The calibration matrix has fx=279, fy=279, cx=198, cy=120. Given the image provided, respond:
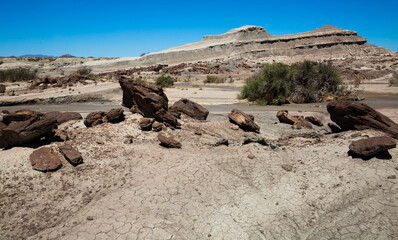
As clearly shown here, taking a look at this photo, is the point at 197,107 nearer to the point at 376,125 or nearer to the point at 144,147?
the point at 144,147

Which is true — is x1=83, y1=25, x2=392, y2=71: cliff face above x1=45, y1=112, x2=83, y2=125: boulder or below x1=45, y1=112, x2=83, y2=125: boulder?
above

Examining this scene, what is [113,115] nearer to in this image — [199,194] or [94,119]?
[94,119]

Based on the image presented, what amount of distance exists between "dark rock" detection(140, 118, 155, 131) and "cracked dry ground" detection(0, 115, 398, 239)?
949 millimetres

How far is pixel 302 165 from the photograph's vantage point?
572cm

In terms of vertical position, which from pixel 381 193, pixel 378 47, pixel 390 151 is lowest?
pixel 381 193

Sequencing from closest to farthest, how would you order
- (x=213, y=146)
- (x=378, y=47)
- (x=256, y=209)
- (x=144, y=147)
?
1. (x=256, y=209)
2. (x=144, y=147)
3. (x=213, y=146)
4. (x=378, y=47)

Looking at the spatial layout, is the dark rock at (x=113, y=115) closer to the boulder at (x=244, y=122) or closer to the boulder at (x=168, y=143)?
the boulder at (x=168, y=143)

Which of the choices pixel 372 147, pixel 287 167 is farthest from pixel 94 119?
pixel 372 147

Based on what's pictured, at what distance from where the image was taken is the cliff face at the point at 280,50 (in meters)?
53.1

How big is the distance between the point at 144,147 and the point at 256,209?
3.04 meters

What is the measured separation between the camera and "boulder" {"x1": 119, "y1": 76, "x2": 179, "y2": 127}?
8070 millimetres

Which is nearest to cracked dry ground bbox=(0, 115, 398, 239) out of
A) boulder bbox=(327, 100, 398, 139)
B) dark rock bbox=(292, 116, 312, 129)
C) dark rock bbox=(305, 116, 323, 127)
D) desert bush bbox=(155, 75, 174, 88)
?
boulder bbox=(327, 100, 398, 139)

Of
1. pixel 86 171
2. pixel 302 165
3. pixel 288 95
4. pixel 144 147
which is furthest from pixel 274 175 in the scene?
pixel 288 95

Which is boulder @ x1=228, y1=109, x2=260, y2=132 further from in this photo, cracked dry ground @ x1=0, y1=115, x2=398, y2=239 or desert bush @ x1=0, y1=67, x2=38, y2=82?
desert bush @ x1=0, y1=67, x2=38, y2=82
